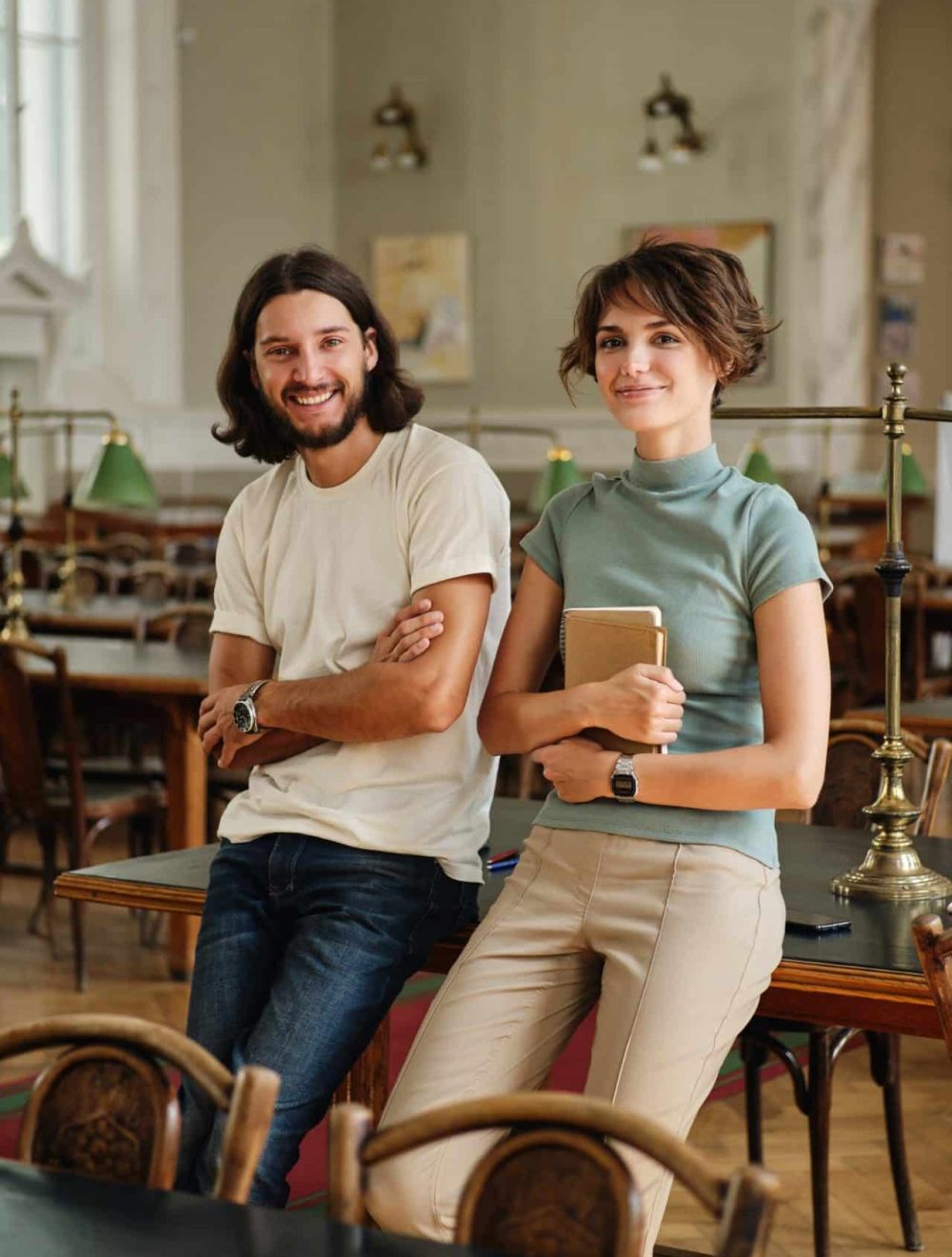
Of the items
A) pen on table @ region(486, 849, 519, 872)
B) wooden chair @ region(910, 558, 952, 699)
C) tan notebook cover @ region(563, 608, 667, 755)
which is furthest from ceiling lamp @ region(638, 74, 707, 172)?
tan notebook cover @ region(563, 608, 667, 755)

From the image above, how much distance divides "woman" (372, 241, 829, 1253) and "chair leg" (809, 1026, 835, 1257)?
29.4 inches

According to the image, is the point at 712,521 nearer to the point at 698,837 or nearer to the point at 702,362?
the point at 702,362

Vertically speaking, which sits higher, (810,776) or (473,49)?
(473,49)

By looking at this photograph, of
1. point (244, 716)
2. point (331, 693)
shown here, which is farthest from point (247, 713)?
point (331, 693)

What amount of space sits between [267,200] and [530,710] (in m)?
11.9

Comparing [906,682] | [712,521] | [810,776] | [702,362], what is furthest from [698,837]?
[906,682]

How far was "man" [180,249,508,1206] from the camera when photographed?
2.34 meters

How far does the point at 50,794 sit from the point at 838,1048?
2.80 metres

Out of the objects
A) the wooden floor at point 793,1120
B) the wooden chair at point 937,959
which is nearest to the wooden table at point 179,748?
the wooden floor at point 793,1120

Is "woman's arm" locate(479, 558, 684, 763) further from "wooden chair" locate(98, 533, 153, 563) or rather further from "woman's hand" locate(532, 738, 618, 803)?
"wooden chair" locate(98, 533, 153, 563)

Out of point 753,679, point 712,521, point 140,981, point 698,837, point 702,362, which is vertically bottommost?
point 140,981

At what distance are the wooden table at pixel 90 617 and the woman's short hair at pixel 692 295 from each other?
4559mm

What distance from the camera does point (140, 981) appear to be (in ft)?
16.0

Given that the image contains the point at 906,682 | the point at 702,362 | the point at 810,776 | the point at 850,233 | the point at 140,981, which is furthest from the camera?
the point at 850,233
